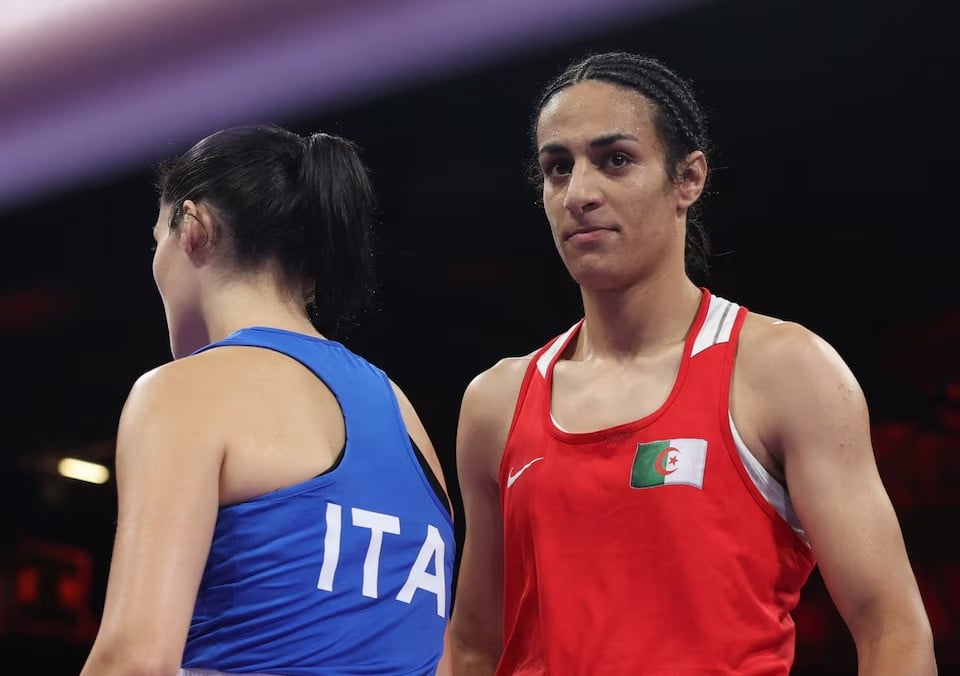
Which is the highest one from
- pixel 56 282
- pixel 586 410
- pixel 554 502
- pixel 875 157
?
pixel 56 282

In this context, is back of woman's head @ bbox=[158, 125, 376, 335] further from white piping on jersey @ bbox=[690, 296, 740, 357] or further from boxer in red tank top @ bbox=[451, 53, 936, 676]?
white piping on jersey @ bbox=[690, 296, 740, 357]

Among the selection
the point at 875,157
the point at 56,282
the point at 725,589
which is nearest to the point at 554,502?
the point at 725,589

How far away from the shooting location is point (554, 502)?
1.68 metres

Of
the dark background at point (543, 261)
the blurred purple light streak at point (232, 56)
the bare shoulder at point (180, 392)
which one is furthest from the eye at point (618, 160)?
the dark background at point (543, 261)

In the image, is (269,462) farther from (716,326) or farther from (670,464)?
(716,326)

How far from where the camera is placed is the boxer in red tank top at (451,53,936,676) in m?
1.53

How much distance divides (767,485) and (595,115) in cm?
62

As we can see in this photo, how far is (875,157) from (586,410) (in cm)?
264

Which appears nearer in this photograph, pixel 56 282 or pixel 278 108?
pixel 278 108

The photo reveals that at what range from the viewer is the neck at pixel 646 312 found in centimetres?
179

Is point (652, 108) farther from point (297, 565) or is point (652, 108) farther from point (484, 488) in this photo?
point (297, 565)

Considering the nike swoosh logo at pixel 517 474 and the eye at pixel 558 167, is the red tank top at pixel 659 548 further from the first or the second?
the eye at pixel 558 167

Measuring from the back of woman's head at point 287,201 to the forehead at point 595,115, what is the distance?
399mm

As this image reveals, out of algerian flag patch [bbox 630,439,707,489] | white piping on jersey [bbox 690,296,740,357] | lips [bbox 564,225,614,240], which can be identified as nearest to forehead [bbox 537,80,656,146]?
lips [bbox 564,225,614,240]
